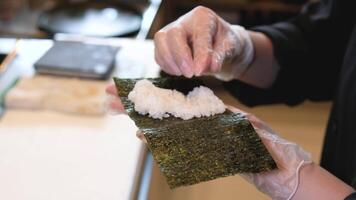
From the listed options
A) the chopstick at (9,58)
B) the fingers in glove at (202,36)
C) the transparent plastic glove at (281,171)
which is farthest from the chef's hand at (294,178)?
the chopstick at (9,58)

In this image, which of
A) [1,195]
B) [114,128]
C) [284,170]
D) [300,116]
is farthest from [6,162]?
[300,116]

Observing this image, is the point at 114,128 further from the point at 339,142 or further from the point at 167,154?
the point at 339,142

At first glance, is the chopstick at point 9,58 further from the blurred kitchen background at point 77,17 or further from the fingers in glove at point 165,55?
the fingers in glove at point 165,55

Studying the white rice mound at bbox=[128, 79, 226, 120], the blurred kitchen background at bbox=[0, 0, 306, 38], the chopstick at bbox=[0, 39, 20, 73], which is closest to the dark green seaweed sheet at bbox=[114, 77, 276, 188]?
the white rice mound at bbox=[128, 79, 226, 120]

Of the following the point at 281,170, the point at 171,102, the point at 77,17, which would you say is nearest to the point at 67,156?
the point at 171,102

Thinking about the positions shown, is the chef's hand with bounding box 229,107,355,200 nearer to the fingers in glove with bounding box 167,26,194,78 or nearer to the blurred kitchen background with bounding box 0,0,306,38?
the fingers in glove with bounding box 167,26,194,78

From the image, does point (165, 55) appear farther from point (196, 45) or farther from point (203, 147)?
point (203, 147)

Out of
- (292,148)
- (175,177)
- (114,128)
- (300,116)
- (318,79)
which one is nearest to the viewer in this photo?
(175,177)
